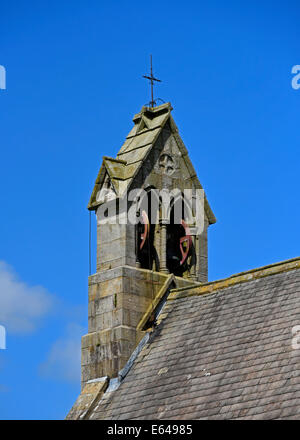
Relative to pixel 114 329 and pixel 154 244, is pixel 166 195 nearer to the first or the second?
pixel 154 244

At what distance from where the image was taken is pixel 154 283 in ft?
125

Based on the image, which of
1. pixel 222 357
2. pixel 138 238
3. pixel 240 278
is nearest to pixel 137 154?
pixel 138 238

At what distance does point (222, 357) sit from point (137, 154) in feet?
32.2

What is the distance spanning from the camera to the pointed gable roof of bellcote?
38.7m

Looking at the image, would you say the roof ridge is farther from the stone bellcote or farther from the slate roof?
the stone bellcote

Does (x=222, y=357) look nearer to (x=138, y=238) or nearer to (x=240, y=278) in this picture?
(x=240, y=278)

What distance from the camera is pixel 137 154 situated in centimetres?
3947

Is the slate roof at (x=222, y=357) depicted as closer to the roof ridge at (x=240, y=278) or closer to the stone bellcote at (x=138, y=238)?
the roof ridge at (x=240, y=278)

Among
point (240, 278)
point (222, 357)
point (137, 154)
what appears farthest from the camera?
point (137, 154)

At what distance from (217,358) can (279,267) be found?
11.7 feet

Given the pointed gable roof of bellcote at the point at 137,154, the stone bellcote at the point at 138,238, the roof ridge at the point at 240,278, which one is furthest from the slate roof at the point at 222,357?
the pointed gable roof of bellcote at the point at 137,154

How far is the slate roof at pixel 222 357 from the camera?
29406 mm

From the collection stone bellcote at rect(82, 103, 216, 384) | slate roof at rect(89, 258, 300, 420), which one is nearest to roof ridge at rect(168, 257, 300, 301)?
slate roof at rect(89, 258, 300, 420)

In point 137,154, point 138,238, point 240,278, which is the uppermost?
point 137,154
